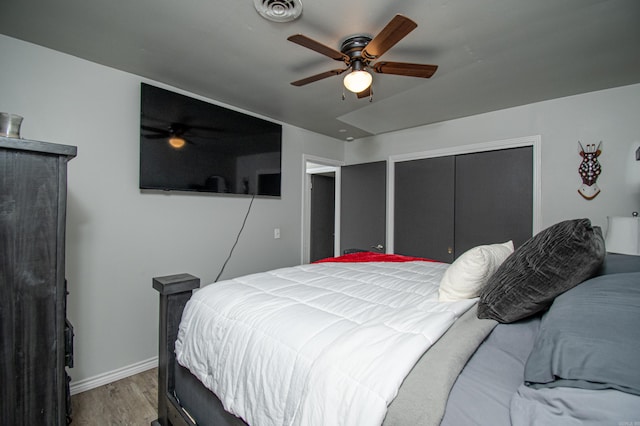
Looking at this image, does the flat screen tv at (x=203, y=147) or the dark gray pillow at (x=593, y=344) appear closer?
the dark gray pillow at (x=593, y=344)

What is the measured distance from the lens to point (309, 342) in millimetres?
922

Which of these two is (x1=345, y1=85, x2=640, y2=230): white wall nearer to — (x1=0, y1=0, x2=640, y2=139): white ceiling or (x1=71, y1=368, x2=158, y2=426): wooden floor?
(x1=0, y1=0, x2=640, y2=139): white ceiling

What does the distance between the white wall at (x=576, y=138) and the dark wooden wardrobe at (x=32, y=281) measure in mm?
3538

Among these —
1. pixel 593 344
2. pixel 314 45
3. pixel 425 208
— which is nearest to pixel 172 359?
pixel 593 344

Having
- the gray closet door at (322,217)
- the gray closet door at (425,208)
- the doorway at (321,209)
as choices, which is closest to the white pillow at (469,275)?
the gray closet door at (425,208)

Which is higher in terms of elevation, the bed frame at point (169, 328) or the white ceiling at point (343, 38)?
the white ceiling at point (343, 38)

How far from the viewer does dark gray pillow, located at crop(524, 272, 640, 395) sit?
570 millimetres

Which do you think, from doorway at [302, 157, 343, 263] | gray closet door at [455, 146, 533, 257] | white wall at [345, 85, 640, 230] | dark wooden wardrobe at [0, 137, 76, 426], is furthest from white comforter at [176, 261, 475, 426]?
doorway at [302, 157, 343, 263]

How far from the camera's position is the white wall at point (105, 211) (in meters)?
1.88

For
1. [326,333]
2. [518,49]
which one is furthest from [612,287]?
[518,49]

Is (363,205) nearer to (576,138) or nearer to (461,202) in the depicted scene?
(461,202)

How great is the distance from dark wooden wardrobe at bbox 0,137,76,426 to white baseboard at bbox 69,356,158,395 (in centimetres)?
120

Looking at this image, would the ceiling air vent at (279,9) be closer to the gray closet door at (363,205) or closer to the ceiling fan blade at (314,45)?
the ceiling fan blade at (314,45)

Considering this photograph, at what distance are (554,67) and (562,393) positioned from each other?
246 cm
